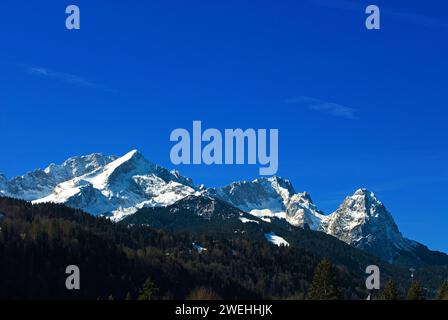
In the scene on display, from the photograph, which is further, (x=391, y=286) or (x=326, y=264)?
(x=391, y=286)
